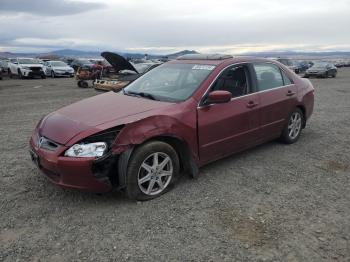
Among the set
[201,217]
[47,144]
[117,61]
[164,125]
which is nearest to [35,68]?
[117,61]

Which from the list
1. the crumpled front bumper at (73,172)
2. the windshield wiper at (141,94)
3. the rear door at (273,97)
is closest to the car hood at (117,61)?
the rear door at (273,97)

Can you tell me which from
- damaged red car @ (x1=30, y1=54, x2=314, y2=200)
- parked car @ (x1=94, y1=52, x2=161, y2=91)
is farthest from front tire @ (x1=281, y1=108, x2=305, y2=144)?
parked car @ (x1=94, y1=52, x2=161, y2=91)

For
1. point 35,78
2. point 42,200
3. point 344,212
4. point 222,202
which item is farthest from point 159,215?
point 35,78

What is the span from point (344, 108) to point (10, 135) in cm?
889

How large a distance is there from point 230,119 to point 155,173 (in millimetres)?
1345

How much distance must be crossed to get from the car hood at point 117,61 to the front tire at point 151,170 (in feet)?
36.6

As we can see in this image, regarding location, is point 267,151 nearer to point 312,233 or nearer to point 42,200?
point 312,233

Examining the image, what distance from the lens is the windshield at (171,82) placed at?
4.77m

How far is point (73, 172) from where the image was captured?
3.78 meters

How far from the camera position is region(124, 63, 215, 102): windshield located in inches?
188

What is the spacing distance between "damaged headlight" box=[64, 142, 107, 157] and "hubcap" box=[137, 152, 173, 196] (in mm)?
489

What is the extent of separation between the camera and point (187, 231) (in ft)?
11.5

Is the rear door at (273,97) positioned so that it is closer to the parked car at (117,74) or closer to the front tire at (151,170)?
the front tire at (151,170)

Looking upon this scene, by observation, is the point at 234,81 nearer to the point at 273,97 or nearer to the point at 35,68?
the point at 273,97
